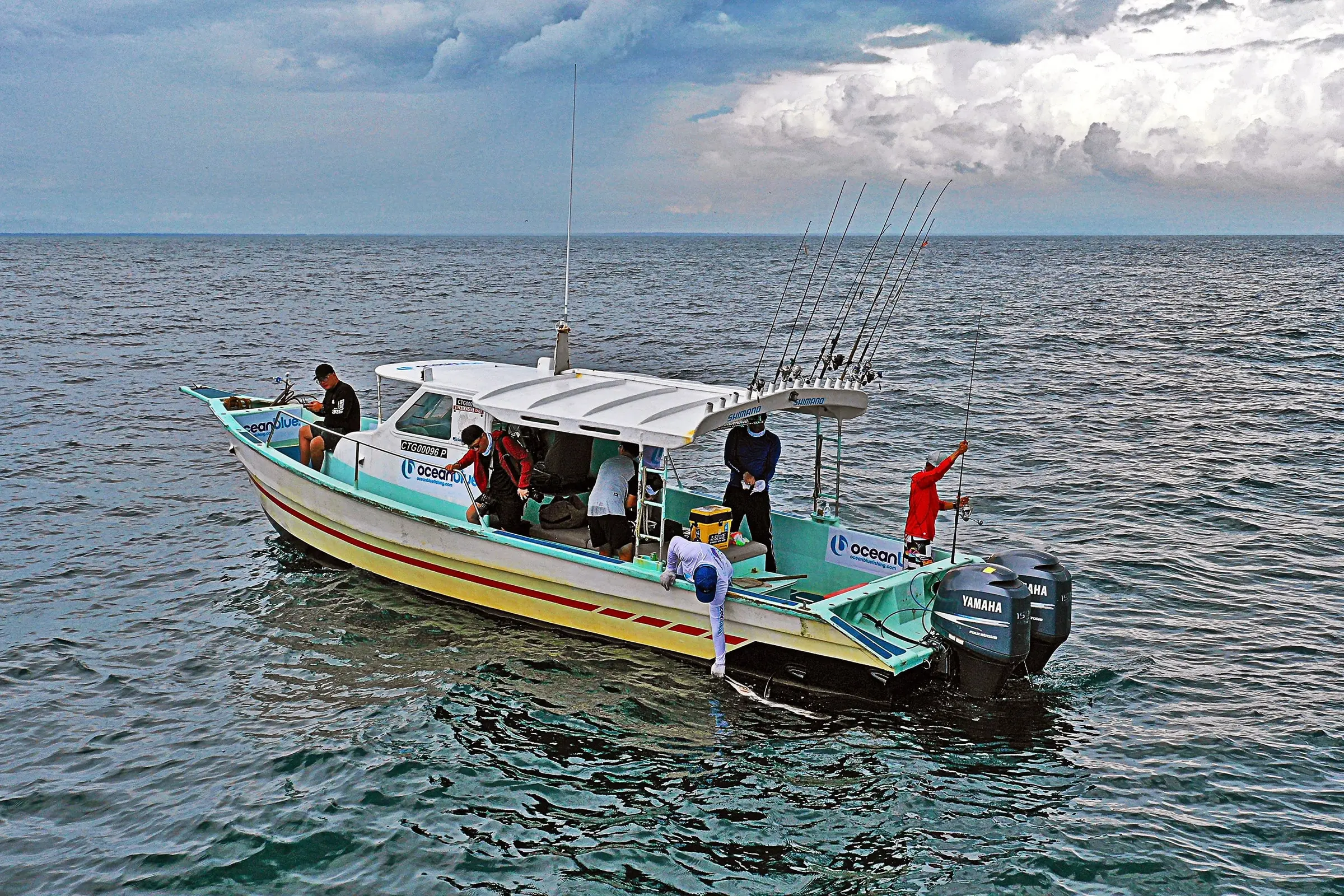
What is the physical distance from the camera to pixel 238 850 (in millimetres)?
8008

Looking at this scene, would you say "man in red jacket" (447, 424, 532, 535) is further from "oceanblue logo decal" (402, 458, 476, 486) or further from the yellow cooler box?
the yellow cooler box

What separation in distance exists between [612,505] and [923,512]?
3.22 meters

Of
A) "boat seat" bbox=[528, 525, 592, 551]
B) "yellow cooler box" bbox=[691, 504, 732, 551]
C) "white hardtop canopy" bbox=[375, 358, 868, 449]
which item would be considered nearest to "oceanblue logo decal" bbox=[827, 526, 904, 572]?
"white hardtop canopy" bbox=[375, 358, 868, 449]

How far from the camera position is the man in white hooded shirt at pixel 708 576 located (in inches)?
394

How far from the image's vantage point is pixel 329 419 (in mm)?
14039

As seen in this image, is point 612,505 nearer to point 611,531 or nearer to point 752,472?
point 611,531

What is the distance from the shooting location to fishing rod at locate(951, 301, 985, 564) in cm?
1084

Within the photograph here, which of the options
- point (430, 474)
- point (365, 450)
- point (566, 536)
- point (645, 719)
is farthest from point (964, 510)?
point (365, 450)

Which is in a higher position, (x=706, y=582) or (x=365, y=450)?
(x=365, y=450)

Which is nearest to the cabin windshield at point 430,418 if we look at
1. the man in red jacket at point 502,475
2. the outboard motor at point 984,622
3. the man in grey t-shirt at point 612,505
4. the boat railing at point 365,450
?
the boat railing at point 365,450

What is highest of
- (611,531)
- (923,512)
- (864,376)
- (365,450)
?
(864,376)

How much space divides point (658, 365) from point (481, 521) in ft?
68.3

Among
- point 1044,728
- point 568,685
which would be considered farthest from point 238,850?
point 1044,728

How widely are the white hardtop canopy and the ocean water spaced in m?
2.43
